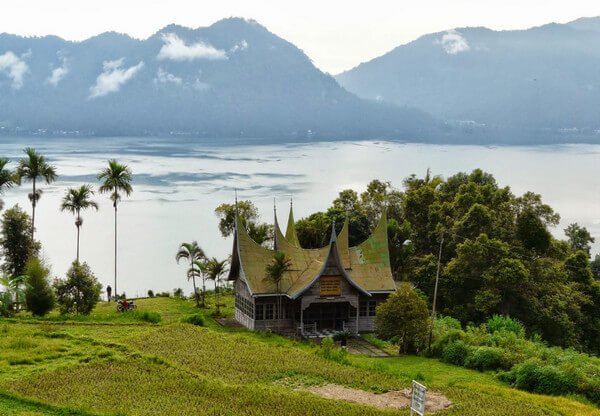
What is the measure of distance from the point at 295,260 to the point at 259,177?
83626 mm

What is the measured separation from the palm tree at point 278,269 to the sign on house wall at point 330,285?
1.75 m

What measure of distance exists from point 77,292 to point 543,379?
19607 millimetres

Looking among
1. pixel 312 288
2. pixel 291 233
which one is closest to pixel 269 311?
pixel 312 288

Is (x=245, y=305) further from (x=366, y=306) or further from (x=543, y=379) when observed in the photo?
(x=543, y=379)

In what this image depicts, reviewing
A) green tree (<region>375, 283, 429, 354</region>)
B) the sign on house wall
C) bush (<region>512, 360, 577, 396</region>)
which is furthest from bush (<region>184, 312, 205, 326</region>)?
bush (<region>512, 360, 577, 396</region>)

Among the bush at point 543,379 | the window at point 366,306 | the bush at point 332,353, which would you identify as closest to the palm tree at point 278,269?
the window at point 366,306

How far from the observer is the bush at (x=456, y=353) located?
25.2 m

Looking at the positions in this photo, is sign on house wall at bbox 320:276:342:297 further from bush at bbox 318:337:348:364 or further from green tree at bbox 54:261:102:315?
green tree at bbox 54:261:102:315

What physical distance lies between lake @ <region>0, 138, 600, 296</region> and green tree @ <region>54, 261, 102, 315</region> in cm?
1992

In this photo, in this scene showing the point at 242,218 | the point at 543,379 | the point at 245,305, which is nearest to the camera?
the point at 543,379

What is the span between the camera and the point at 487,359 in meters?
24.2

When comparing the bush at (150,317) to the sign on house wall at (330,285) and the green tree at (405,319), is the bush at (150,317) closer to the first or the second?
the sign on house wall at (330,285)

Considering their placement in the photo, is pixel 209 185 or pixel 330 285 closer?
pixel 330 285

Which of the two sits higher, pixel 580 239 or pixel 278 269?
pixel 278 269
